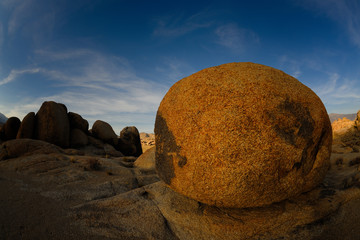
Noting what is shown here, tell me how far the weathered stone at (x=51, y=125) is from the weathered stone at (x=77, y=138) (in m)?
0.71

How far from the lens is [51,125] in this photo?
11.1 metres

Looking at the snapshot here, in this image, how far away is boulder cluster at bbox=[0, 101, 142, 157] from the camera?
431 inches

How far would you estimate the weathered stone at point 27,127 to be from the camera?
10.6 meters

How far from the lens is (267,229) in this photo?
9.23 feet

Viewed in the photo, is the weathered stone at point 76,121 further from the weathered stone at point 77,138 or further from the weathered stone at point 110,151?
the weathered stone at point 110,151

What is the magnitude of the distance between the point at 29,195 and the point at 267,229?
4.82m

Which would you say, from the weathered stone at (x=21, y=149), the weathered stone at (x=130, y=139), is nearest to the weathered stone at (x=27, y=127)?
the weathered stone at (x=21, y=149)

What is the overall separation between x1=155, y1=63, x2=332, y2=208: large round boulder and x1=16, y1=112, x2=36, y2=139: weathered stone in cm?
1177

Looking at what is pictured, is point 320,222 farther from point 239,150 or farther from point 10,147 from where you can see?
point 10,147

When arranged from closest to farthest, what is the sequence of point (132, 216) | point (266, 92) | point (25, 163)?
point (266, 92) < point (132, 216) < point (25, 163)

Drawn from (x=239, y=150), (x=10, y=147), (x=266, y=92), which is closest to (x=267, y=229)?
(x=239, y=150)

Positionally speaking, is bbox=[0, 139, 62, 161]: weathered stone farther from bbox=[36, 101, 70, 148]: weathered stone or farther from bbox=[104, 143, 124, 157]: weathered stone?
bbox=[104, 143, 124, 157]: weathered stone

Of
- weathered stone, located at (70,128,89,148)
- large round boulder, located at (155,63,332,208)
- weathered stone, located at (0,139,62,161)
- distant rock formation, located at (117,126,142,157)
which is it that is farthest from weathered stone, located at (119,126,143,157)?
large round boulder, located at (155,63,332,208)

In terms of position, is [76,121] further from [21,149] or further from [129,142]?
[21,149]
